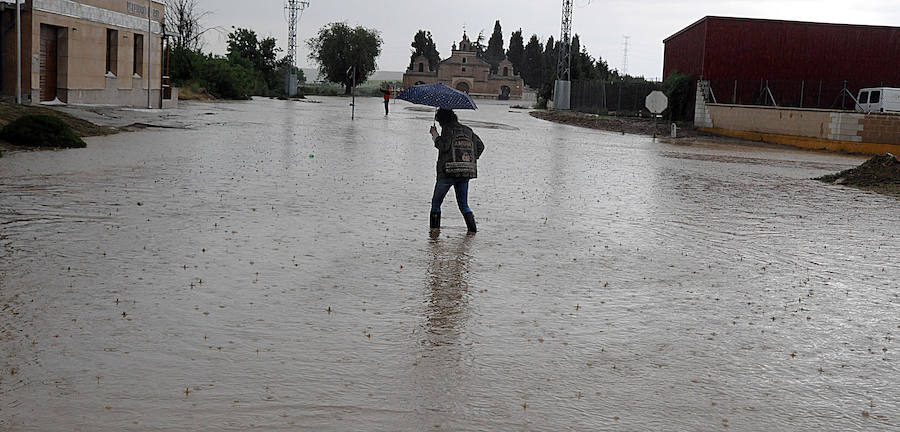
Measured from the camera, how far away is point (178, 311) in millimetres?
6676

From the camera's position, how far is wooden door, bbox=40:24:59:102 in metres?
35.8

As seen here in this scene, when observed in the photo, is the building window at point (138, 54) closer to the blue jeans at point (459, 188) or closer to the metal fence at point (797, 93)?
the metal fence at point (797, 93)

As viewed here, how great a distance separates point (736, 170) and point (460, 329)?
55.7 ft

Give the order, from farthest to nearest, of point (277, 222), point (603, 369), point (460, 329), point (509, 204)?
point (509, 204)
point (277, 222)
point (460, 329)
point (603, 369)

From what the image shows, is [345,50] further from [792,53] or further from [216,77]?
[792,53]

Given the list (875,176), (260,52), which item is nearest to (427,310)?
(875,176)

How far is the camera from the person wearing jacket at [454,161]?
35.0ft

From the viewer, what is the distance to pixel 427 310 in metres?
7.04

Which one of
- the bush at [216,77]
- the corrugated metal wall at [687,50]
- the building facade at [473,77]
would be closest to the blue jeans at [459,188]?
the corrugated metal wall at [687,50]

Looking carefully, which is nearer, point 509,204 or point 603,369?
point 603,369

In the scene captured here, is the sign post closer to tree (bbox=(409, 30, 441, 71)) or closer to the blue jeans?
the blue jeans

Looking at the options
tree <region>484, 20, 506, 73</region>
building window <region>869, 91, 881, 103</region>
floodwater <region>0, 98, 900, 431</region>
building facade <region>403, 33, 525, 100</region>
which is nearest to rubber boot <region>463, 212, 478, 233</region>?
floodwater <region>0, 98, 900, 431</region>

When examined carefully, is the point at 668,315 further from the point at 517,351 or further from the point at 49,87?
the point at 49,87

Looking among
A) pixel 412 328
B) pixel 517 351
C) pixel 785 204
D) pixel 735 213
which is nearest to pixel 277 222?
pixel 412 328
